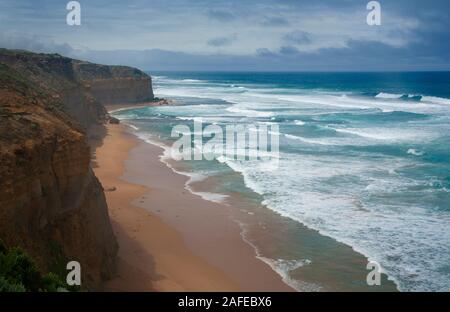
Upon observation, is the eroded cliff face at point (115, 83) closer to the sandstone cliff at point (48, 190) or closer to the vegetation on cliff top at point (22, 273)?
the sandstone cliff at point (48, 190)

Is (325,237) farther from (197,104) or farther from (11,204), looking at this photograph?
(197,104)

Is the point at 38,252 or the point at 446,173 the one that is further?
the point at 446,173

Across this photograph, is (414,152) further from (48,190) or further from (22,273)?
(22,273)

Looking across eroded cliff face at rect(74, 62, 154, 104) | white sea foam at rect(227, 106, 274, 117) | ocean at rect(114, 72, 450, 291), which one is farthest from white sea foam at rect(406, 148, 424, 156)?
eroded cliff face at rect(74, 62, 154, 104)

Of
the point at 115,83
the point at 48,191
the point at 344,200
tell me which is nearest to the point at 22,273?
the point at 48,191
